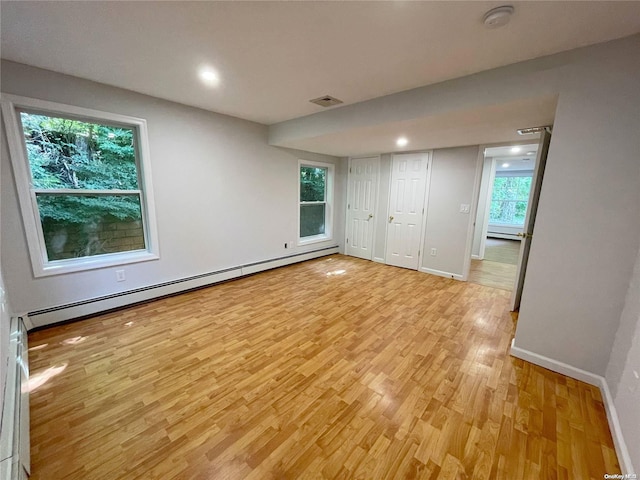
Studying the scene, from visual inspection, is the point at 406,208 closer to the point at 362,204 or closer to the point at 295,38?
the point at 362,204

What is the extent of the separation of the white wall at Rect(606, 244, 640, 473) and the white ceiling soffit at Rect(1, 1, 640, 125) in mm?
1588

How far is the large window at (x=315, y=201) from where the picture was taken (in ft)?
16.3

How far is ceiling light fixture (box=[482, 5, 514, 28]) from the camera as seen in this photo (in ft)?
4.55

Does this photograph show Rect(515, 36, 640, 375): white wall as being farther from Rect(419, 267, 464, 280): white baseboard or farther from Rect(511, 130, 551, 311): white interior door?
Rect(419, 267, 464, 280): white baseboard

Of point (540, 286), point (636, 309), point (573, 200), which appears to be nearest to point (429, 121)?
point (573, 200)

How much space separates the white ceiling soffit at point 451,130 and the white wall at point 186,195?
738mm

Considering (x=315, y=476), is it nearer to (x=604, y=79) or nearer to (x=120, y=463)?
(x=120, y=463)

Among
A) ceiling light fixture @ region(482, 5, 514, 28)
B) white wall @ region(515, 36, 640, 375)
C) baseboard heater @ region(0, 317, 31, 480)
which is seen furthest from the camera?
white wall @ region(515, 36, 640, 375)

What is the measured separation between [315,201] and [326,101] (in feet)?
8.41

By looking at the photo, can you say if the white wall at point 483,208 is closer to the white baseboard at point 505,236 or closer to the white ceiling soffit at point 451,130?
the white ceiling soffit at point 451,130

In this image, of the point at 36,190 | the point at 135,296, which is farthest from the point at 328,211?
the point at 36,190

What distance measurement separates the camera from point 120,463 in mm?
1277

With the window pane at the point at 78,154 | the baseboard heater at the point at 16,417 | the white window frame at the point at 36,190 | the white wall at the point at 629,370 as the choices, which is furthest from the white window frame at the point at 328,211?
the white wall at the point at 629,370

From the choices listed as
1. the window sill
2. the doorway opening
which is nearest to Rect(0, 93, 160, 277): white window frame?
the window sill
